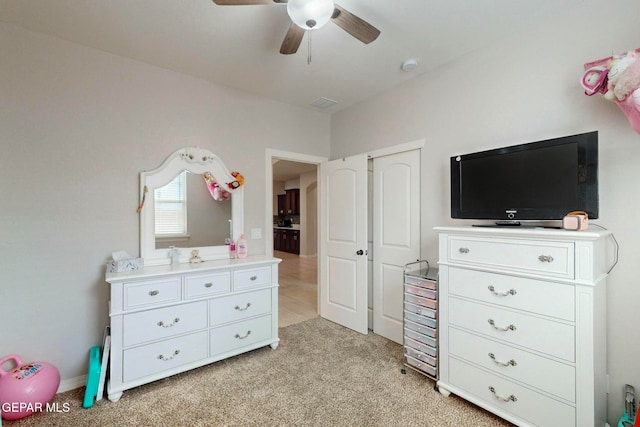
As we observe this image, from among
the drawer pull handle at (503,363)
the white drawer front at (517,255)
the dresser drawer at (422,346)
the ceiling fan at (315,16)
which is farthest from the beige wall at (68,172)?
the drawer pull handle at (503,363)

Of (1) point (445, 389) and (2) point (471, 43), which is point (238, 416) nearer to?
(1) point (445, 389)

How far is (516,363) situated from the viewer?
1735 mm

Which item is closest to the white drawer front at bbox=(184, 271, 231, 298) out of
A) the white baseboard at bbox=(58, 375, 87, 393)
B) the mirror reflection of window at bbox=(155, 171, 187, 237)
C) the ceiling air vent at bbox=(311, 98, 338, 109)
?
the mirror reflection of window at bbox=(155, 171, 187, 237)

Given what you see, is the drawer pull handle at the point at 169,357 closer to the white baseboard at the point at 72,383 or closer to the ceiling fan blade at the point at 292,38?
the white baseboard at the point at 72,383

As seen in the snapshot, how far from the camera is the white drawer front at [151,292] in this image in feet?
6.89

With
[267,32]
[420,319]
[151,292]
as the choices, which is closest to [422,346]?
[420,319]

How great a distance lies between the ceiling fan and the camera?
53.6 inches

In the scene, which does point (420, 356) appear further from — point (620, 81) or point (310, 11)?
point (310, 11)

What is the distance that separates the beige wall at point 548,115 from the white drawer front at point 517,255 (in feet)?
1.63

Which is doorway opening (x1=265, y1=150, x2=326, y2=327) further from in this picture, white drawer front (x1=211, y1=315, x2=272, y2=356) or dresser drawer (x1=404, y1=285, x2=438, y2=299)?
dresser drawer (x1=404, y1=285, x2=438, y2=299)

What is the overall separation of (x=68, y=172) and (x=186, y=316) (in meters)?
1.45

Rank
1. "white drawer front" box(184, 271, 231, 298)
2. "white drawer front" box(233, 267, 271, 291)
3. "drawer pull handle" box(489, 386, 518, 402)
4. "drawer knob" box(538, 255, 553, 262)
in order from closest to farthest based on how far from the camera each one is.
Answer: "drawer knob" box(538, 255, 553, 262) → "drawer pull handle" box(489, 386, 518, 402) → "white drawer front" box(184, 271, 231, 298) → "white drawer front" box(233, 267, 271, 291)

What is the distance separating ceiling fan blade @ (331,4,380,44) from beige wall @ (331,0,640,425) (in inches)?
42.2

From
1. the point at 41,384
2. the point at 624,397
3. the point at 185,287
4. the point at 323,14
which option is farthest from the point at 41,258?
the point at 624,397
